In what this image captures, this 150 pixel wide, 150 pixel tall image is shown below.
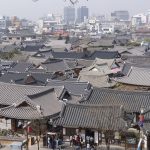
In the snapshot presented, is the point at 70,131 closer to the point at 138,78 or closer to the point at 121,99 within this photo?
the point at 121,99

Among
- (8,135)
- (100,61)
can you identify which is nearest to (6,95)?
(8,135)

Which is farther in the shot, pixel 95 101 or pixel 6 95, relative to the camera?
pixel 6 95

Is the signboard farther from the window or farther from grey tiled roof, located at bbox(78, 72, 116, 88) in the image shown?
grey tiled roof, located at bbox(78, 72, 116, 88)

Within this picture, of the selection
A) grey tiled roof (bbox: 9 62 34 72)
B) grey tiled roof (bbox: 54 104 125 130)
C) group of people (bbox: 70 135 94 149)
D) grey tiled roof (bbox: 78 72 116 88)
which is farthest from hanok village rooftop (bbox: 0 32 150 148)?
grey tiled roof (bbox: 9 62 34 72)

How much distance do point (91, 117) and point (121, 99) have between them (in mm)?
4161

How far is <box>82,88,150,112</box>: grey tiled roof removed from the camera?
23.7m

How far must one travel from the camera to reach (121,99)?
24438mm

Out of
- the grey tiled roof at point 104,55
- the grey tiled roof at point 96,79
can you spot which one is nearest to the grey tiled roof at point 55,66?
the grey tiled roof at point 96,79

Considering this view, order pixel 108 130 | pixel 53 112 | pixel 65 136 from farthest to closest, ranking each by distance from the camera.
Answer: pixel 53 112, pixel 65 136, pixel 108 130

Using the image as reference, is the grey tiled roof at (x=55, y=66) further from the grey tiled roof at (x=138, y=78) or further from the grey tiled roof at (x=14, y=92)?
the grey tiled roof at (x=14, y=92)

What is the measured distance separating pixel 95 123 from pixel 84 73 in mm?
17961

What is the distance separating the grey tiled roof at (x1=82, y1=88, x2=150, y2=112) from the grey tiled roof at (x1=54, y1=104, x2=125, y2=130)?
2.80m

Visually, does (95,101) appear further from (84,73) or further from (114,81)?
(84,73)

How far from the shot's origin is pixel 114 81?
3419 centimetres
